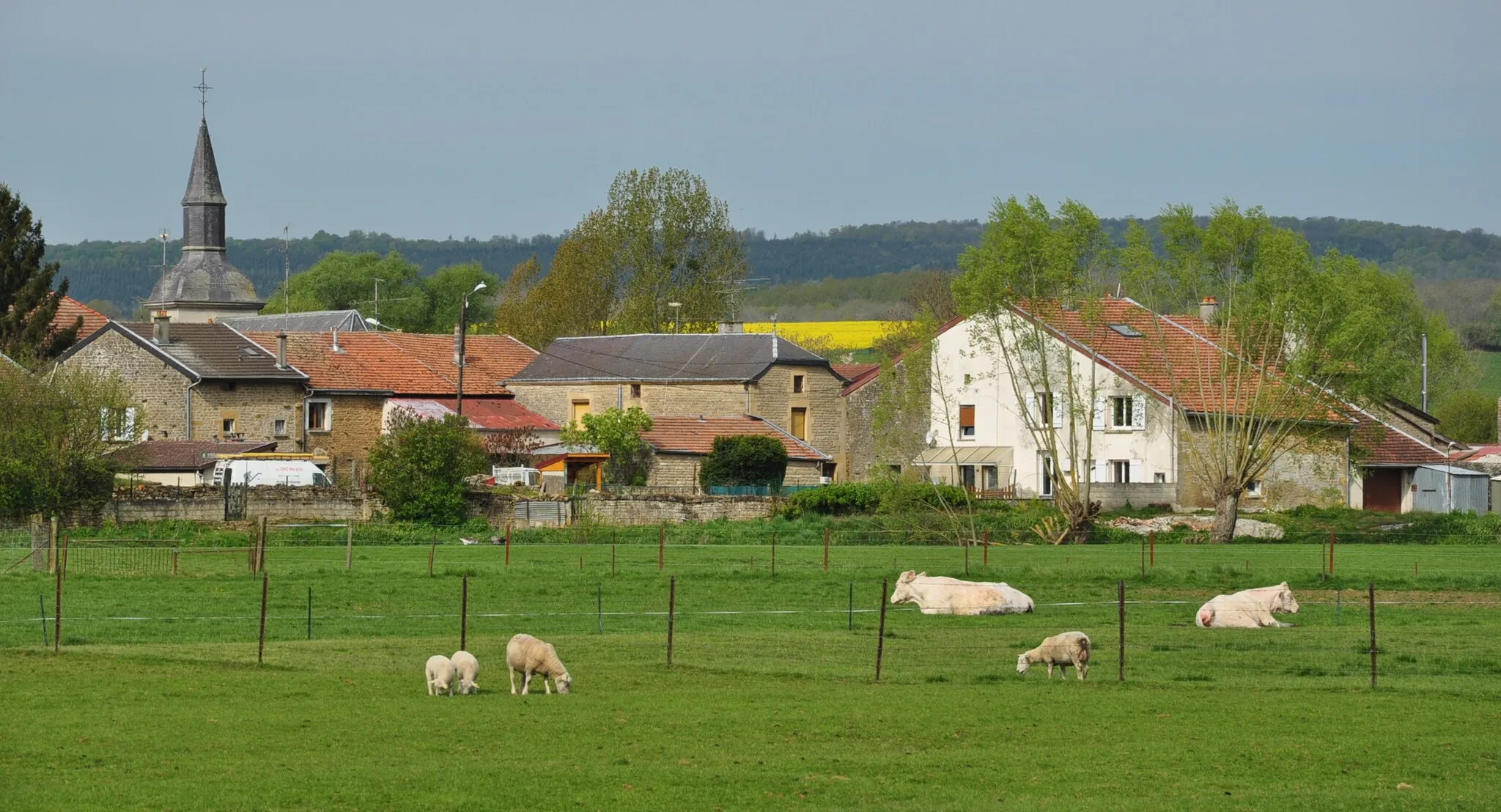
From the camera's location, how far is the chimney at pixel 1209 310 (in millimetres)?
56131

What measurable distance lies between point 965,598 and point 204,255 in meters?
72.4

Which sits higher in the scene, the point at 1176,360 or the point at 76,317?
the point at 76,317

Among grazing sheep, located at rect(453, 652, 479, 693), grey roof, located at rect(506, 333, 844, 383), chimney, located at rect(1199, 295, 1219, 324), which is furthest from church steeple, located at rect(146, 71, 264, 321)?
grazing sheep, located at rect(453, 652, 479, 693)

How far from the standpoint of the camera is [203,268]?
93875 millimetres

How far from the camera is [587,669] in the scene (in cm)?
2248

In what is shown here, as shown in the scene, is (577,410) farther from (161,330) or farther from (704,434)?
(161,330)

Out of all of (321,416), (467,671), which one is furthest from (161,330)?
(467,671)

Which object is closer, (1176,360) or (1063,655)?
(1063,655)

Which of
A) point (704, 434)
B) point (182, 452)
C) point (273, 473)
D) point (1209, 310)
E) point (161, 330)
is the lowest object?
point (273, 473)

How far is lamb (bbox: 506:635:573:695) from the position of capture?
2028 cm

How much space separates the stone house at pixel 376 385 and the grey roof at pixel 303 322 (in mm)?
10632

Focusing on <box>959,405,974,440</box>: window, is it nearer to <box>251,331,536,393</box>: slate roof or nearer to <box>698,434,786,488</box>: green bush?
<box>698,434,786,488</box>: green bush

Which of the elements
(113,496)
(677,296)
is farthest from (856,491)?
(677,296)

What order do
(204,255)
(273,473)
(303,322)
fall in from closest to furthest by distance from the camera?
(273,473)
(303,322)
(204,255)
